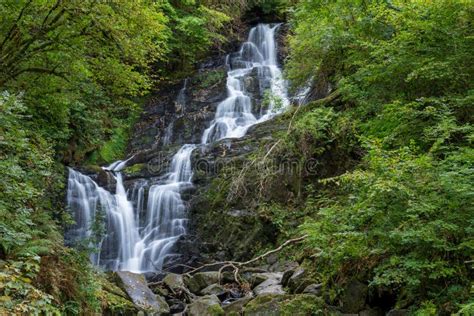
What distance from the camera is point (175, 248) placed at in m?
11.7

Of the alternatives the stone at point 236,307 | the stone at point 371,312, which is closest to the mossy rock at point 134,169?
the stone at point 236,307

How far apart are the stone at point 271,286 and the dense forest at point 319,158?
0.50m

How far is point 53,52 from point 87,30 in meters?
0.78

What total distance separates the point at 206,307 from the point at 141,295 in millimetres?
1348

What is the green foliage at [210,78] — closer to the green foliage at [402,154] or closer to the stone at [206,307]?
the green foliage at [402,154]

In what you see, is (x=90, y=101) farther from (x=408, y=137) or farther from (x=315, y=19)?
(x=408, y=137)

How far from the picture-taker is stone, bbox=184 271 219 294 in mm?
8938

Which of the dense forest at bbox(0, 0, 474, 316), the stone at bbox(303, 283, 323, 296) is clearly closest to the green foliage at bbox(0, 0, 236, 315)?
the dense forest at bbox(0, 0, 474, 316)

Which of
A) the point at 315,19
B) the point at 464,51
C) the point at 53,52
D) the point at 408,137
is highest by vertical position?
the point at 315,19

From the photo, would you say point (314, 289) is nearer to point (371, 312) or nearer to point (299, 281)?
point (299, 281)

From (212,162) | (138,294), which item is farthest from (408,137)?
(212,162)

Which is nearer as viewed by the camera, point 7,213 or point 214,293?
point 7,213

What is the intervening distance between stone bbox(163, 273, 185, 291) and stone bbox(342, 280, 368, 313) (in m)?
4.10

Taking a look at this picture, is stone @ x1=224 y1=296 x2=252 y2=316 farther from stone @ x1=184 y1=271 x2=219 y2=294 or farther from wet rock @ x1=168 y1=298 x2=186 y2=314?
stone @ x1=184 y1=271 x2=219 y2=294
